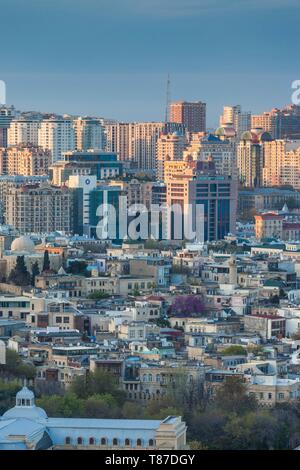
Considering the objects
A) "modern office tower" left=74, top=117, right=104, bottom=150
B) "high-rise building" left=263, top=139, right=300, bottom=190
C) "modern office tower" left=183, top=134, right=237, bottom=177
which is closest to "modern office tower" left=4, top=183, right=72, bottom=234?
"modern office tower" left=183, top=134, right=237, bottom=177

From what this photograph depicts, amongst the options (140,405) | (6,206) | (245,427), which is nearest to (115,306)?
(140,405)

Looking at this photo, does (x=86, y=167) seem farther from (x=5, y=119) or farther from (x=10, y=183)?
(x=5, y=119)

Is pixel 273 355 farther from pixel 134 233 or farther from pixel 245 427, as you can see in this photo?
pixel 134 233

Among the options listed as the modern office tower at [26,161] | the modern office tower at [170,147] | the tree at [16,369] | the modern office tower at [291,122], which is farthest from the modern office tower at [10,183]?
the tree at [16,369]

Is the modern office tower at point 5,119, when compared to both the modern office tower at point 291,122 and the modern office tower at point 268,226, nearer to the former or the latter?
the modern office tower at point 291,122

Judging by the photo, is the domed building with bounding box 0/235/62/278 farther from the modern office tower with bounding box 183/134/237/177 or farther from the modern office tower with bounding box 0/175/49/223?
the modern office tower with bounding box 183/134/237/177

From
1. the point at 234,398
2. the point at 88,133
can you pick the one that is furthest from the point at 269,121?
the point at 234,398
